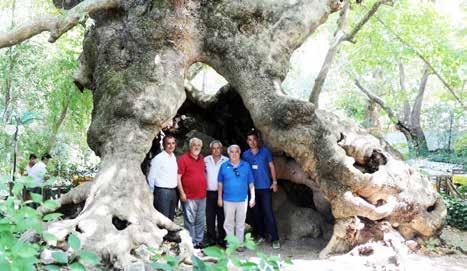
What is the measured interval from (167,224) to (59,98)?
22.8ft

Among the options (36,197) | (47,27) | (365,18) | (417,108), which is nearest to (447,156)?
(417,108)

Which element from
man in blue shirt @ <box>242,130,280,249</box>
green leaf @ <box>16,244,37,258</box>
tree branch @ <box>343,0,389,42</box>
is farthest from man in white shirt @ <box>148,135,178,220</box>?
tree branch @ <box>343,0,389,42</box>

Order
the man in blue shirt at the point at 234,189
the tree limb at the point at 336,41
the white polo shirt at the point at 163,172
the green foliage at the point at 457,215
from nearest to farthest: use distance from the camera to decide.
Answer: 1. the white polo shirt at the point at 163,172
2. the man in blue shirt at the point at 234,189
3. the green foliage at the point at 457,215
4. the tree limb at the point at 336,41

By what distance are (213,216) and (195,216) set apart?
1.37 feet

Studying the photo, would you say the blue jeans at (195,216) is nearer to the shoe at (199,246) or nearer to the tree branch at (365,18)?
the shoe at (199,246)

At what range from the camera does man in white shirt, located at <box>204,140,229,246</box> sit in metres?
7.38

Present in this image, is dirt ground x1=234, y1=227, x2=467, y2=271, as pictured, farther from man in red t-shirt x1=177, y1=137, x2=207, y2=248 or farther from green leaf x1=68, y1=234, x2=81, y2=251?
green leaf x1=68, y1=234, x2=81, y2=251

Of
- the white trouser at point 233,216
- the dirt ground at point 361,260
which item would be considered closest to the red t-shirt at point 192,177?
the white trouser at point 233,216

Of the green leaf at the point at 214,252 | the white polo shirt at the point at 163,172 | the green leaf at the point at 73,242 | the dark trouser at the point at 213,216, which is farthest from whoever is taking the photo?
the dark trouser at the point at 213,216

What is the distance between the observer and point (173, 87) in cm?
702

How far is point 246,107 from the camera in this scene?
7352 mm

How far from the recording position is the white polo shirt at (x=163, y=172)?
22.6 ft

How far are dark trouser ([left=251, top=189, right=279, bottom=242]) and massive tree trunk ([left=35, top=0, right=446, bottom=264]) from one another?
24.2 inches

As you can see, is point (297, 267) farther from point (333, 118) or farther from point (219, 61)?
point (219, 61)
